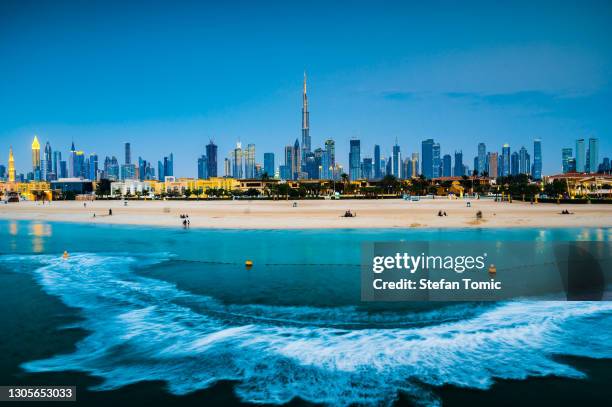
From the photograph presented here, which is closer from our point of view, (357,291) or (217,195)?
(357,291)

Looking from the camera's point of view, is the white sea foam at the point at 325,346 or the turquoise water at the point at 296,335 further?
the turquoise water at the point at 296,335

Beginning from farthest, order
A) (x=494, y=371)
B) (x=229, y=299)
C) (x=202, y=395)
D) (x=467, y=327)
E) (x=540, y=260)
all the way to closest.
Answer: (x=540, y=260) < (x=229, y=299) < (x=467, y=327) < (x=494, y=371) < (x=202, y=395)

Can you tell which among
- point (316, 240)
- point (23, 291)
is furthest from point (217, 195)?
point (23, 291)

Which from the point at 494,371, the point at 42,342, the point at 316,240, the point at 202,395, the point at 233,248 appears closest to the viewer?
the point at 202,395

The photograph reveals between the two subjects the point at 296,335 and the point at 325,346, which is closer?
the point at 325,346

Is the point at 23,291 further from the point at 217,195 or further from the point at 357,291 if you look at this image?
the point at 217,195
